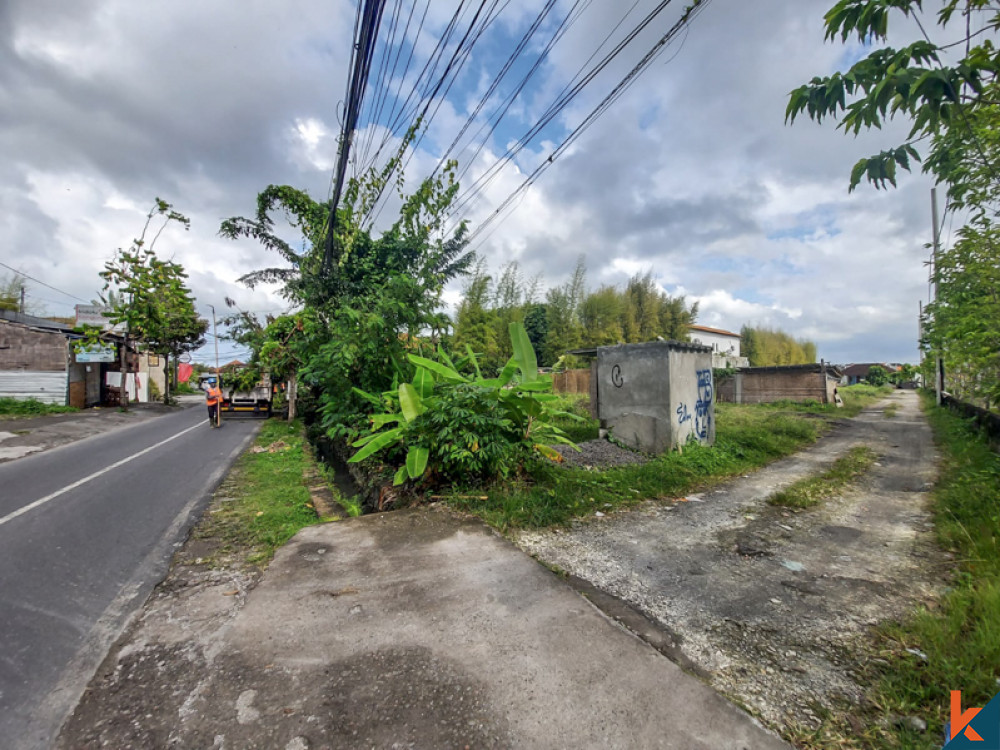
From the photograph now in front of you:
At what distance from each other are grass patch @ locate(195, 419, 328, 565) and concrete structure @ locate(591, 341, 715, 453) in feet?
16.6

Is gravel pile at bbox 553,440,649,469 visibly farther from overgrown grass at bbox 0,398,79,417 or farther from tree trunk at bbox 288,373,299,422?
overgrown grass at bbox 0,398,79,417


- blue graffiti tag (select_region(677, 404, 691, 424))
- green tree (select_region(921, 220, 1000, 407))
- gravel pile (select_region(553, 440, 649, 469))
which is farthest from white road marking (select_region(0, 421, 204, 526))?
green tree (select_region(921, 220, 1000, 407))

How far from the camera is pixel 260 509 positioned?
4934 millimetres

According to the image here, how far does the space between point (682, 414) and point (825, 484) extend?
2073 millimetres

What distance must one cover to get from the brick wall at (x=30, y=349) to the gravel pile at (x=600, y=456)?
1945 centimetres

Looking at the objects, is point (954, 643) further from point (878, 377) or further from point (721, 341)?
point (878, 377)

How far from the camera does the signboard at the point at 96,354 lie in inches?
661

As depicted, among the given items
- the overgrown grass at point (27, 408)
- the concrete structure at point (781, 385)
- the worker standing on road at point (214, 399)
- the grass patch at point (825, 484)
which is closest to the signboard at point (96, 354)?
the overgrown grass at point (27, 408)

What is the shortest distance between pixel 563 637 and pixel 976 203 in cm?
602

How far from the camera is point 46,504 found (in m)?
5.01

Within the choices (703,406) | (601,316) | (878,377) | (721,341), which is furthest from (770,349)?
(703,406)

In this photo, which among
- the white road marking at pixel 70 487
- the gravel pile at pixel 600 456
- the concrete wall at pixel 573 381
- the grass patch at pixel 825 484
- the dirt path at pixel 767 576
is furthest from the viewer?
the concrete wall at pixel 573 381

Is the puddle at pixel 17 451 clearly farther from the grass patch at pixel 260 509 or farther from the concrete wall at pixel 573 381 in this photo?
the concrete wall at pixel 573 381

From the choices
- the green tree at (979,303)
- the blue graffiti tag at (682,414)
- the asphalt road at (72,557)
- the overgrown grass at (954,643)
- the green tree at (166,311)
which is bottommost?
the asphalt road at (72,557)
